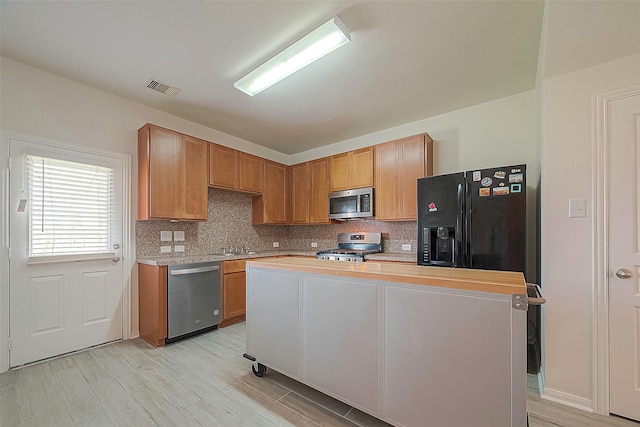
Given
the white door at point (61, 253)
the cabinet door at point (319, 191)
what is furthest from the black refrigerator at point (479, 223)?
the white door at point (61, 253)

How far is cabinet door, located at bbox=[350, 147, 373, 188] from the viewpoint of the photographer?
3.74 m

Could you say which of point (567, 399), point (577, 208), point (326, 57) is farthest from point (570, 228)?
point (326, 57)

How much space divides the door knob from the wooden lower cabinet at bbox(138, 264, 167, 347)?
147 inches

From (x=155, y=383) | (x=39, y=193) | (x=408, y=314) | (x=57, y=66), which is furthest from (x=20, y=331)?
(x=408, y=314)

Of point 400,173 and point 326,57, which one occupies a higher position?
point 326,57

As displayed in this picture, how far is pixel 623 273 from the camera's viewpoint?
5.55 ft

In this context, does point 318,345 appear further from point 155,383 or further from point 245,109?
point 245,109

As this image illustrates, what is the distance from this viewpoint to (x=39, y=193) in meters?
2.43

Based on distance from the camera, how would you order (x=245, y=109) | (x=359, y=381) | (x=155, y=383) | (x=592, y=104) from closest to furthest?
(x=359, y=381) → (x=592, y=104) → (x=155, y=383) → (x=245, y=109)

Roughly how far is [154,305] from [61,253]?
979mm

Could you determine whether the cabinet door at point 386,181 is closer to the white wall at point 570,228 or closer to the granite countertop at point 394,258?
the granite countertop at point 394,258

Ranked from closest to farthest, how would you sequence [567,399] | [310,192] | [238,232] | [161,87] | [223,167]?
[567,399]
[161,87]
[223,167]
[238,232]
[310,192]

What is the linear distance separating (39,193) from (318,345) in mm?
2893

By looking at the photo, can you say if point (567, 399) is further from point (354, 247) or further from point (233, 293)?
point (233, 293)
